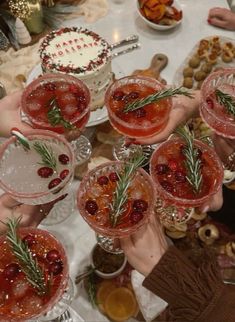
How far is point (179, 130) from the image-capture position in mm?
1349

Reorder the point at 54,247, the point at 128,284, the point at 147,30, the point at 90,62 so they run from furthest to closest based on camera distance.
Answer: the point at 147,30
the point at 90,62
the point at 128,284
the point at 54,247

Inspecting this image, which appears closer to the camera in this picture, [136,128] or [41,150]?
[41,150]

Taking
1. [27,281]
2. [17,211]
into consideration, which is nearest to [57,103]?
[17,211]

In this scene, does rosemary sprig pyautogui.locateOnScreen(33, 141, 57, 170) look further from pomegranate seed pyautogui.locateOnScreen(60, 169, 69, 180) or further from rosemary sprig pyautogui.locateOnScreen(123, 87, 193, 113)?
rosemary sprig pyautogui.locateOnScreen(123, 87, 193, 113)

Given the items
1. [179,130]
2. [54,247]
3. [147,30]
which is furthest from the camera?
[147,30]

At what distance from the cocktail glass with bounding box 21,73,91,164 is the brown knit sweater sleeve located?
0.52 m

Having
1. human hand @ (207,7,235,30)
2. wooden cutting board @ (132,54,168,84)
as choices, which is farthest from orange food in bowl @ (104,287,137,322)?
human hand @ (207,7,235,30)

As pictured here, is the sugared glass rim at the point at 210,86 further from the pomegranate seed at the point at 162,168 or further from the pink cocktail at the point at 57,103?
the pink cocktail at the point at 57,103

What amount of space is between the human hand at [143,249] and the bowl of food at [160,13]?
3.97 ft

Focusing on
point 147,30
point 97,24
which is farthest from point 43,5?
point 147,30

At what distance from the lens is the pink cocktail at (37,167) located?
1267 millimetres

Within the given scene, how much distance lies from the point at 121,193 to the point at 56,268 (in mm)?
260

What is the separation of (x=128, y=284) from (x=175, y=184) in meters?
0.40

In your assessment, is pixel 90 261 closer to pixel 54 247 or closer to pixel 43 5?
pixel 54 247
